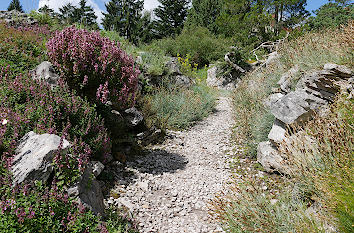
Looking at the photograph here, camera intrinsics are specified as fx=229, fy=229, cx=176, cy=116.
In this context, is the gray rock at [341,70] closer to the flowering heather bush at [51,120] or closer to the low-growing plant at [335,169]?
the low-growing plant at [335,169]

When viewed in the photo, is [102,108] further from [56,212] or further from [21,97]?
[56,212]

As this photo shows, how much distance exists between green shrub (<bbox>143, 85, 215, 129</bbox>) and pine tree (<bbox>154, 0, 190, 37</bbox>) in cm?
2973

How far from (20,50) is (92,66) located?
3.02m

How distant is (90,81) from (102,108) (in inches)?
21.7

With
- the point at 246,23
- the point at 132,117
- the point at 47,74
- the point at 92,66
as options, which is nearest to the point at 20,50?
the point at 47,74

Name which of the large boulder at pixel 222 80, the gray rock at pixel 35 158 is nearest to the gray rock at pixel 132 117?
the gray rock at pixel 35 158

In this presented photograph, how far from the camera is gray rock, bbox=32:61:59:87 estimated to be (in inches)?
151

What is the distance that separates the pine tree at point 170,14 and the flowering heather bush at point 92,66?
3337cm

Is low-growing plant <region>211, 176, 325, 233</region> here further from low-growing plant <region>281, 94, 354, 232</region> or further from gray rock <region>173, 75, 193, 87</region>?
gray rock <region>173, 75, 193, 87</region>

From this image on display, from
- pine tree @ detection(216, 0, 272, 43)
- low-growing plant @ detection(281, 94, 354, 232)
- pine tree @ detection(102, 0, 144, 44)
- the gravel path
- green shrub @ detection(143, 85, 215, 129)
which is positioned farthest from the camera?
pine tree @ detection(102, 0, 144, 44)

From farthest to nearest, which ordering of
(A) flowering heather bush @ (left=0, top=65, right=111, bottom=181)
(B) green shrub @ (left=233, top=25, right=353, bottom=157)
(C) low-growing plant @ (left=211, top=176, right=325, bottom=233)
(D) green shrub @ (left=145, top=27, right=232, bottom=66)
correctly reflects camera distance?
(D) green shrub @ (left=145, top=27, right=232, bottom=66), (B) green shrub @ (left=233, top=25, right=353, bottom=157), (A) flowering heather bush @ (left=0, top=65, right=111, bottom=181), (C) low-growing plant @ (left=211, top=176, right=325, bottom=233)

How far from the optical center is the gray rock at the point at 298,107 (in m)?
3.94

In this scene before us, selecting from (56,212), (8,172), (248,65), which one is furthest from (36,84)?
(248,65)

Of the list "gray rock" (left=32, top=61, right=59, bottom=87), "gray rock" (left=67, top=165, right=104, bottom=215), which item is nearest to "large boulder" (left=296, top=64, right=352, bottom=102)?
"gray rock" (left=67, top=165, right=104, bottom=215)
